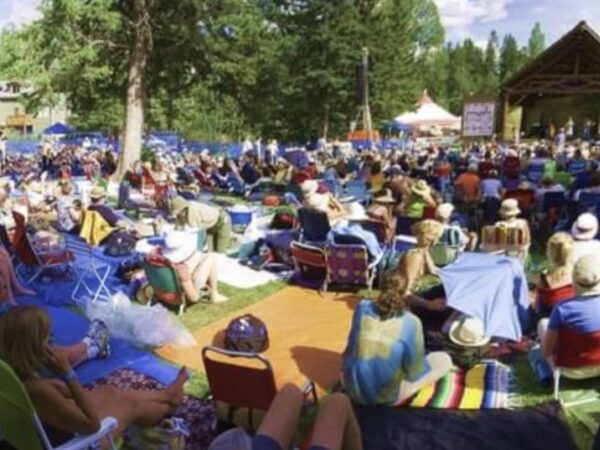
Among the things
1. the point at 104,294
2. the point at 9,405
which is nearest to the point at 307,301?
the point at 104,294

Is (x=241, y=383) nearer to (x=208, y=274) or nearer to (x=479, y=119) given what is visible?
(x=208, y=274)

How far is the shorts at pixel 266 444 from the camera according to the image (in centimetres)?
304

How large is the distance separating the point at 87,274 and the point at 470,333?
5.00m

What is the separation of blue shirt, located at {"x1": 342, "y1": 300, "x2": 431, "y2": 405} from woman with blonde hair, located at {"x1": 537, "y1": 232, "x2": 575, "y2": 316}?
5.81ft

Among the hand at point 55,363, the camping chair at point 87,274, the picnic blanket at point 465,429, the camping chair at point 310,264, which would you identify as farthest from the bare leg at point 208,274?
the hand at point 55,363

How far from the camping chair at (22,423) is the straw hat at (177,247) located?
12.0ft

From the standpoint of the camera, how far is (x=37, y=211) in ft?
39.3

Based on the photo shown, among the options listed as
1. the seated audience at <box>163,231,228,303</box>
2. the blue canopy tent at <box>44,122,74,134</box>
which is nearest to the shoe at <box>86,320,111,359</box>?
the seated audience at <box>163,231,228,303</box>

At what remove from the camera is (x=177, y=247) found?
6.98 metres

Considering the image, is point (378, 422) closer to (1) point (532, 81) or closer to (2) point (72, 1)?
(2) point (72, 1)

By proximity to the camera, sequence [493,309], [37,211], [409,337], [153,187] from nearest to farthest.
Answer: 1. [409,337]
2. [493,309]
3. [37,211]
4. [153,187]

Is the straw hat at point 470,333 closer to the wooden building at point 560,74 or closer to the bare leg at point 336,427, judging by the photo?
the bare leg at point 336,427

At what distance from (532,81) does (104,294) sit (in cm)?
2988

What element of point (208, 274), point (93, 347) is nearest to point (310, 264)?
point (208, 274)
